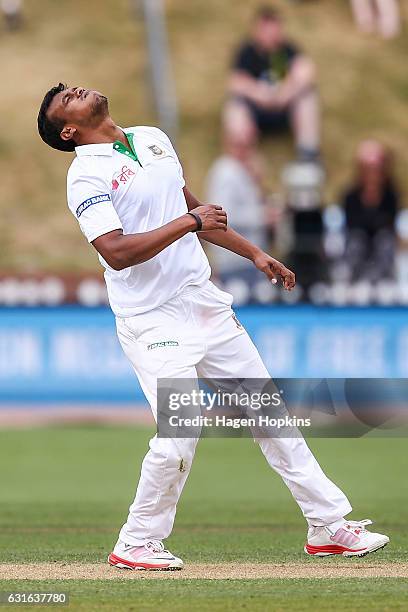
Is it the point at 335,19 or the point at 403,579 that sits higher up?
the point at 335,19

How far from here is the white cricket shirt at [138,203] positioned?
704cm

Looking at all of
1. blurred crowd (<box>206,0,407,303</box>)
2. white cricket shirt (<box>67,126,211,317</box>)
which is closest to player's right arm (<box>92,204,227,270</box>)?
white cricket shirt (<box>67,126,211,317</box>)

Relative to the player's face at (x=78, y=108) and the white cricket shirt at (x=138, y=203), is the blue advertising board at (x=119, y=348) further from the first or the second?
the player's face at (x=78, y=108)

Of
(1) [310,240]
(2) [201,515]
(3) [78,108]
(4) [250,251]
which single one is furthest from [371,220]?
(3) [78,108]

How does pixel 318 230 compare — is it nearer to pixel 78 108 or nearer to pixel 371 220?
pixel 371 220

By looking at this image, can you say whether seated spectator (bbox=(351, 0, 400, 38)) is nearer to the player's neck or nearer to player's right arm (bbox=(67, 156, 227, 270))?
the player's neck

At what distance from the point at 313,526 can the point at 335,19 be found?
73.3 feet

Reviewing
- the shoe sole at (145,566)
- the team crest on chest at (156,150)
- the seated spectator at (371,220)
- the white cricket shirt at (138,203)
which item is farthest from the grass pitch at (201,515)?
the team crest on chest at (156,150)

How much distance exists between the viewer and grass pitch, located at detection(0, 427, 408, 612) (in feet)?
20.8

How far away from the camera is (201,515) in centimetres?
1032

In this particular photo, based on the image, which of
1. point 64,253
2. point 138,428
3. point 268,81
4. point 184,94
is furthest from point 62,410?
point 184,94

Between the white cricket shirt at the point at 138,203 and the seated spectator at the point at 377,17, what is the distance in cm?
2120

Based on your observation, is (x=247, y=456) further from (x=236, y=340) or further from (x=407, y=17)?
(x=407, y=17)

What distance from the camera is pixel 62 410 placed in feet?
51.0
